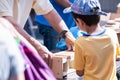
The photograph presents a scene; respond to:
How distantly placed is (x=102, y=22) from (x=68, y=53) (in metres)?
1.01

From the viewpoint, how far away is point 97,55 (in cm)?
220

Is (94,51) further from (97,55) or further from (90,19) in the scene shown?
(90,19)

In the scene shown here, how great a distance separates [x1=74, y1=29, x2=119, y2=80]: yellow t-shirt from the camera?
7.21 ft

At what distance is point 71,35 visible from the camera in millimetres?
2717

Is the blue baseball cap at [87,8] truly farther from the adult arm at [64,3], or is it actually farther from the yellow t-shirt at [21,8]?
the adult arm at [64,3]

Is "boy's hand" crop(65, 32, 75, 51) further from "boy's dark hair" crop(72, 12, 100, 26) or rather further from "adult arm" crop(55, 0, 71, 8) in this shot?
"adult arm" crop(55, 0, 71, 8)

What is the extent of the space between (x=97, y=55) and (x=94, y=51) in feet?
0.10

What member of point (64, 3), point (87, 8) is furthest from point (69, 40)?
point (64, 3)

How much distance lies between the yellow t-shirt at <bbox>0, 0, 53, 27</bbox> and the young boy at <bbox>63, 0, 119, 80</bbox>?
16.9 inches

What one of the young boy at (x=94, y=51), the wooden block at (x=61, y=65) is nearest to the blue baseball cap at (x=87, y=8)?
the young boy at (x=94, y=51)

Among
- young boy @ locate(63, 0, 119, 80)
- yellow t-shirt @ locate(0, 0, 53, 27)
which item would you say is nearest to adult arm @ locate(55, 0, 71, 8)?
yellow t-shirt @ locate(0, 0, 53, 27)

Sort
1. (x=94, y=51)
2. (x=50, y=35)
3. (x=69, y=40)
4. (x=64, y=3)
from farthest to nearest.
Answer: (x=50, y=35) < (x=64, y=3) < (x=69, y=40) < (x=94, y=51)

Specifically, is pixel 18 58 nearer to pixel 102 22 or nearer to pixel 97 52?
pixel 97 52

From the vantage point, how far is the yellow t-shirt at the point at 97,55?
2197mm
